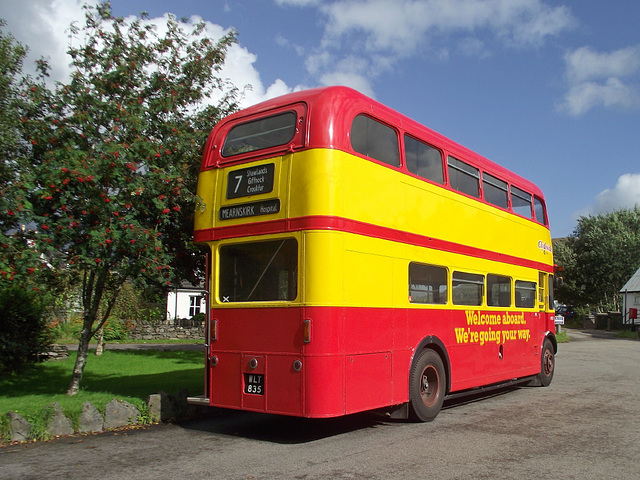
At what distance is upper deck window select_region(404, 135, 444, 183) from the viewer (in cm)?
934

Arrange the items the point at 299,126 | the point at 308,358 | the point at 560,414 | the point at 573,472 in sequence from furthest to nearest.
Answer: the point at 560,414, the point at 299,126, the point at 308,358, the point at 573,472

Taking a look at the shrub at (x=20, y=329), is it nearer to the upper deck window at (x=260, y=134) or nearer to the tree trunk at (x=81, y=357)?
the tree trunk at (x=81, y=357)

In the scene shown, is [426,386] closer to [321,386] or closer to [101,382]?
[321,386]

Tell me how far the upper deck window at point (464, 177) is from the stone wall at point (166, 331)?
2296cm

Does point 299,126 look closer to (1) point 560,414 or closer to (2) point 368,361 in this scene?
(2) point 368,361

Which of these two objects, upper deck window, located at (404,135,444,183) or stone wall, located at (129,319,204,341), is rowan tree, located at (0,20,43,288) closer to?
upper deck window, located at (404,135,444,183)

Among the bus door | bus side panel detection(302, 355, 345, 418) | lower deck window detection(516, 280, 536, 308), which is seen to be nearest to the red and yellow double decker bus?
bus side panel detection(302, 355, 345, 418)

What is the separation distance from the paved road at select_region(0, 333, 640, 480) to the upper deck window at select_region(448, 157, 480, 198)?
3.76m

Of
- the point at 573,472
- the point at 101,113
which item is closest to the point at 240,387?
the point at 573,472

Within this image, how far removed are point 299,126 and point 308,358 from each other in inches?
117

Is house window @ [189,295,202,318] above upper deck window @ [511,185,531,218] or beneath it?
beneath

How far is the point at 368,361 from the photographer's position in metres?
8.13

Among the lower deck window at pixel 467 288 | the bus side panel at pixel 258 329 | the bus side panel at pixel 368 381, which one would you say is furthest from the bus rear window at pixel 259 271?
the lower deck window at pixel 467 288

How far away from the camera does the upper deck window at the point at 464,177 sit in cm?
1052
